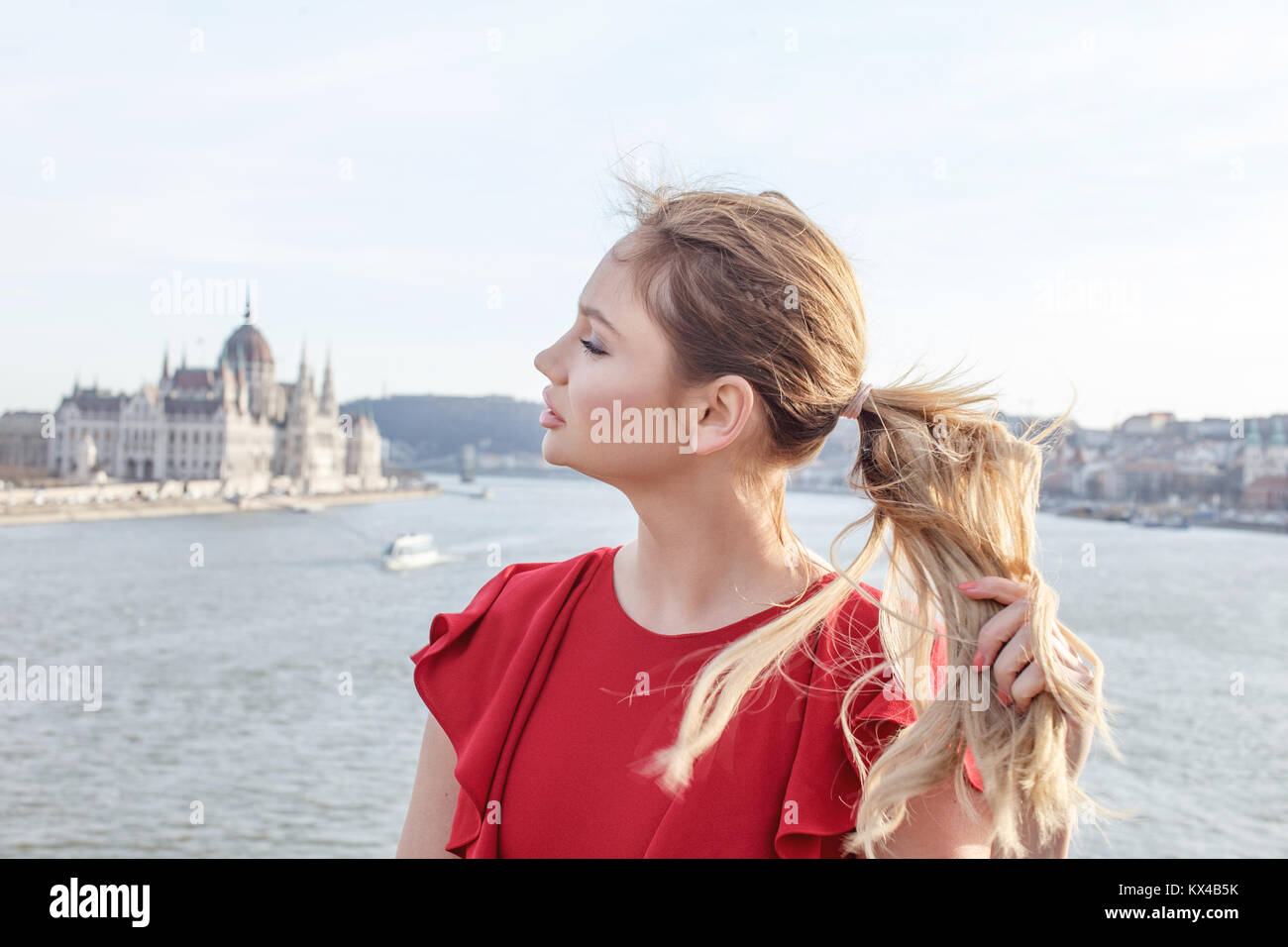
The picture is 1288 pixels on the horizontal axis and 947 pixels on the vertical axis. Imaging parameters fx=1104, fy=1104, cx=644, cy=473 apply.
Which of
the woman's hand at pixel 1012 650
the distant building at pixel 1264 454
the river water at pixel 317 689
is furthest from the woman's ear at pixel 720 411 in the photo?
the distant building at pixel 1264 454

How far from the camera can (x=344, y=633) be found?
19047mm

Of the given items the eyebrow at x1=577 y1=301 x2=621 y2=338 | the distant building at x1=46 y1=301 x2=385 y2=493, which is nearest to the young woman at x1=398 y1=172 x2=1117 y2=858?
the eyebrow at x1=577 y1=301 x2=621 y2=338

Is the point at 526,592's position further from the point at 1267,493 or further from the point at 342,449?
the point at 342,449

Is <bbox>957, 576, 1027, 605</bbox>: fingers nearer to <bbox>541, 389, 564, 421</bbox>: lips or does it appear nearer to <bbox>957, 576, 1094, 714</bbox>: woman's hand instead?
<bbox>957, 576, 1094, 714</bbox>: woman's hand

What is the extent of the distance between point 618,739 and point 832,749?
0.57 ft

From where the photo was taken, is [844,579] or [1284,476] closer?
[844,579]

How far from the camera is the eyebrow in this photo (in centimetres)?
92

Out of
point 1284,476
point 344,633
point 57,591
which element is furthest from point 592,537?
point 1284,476

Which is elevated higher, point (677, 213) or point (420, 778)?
point (677, 213)

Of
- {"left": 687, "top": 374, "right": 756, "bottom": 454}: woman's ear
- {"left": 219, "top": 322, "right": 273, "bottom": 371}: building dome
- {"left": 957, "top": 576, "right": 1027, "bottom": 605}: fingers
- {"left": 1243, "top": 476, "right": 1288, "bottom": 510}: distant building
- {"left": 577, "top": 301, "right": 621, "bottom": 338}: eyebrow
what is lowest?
{"left": 1243, "top": 476, "right": 1288, "bottom": 510}: distant building

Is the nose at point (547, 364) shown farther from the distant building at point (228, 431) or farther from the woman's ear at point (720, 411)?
the distant building at point (228, 431)

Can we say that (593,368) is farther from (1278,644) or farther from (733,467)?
(1278,644)

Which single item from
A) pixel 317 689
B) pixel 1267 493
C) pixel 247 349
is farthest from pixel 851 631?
pixel 247 349

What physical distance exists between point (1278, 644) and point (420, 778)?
22256 mm
